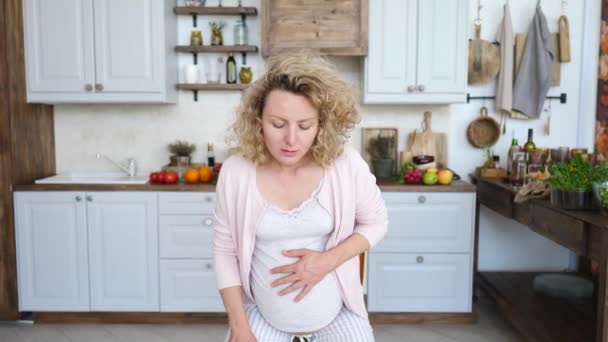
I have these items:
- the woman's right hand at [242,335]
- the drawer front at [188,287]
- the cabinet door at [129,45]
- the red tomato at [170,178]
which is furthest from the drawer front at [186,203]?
the woman's right hand at [242,335]

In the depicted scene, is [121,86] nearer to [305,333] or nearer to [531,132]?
[305,333]

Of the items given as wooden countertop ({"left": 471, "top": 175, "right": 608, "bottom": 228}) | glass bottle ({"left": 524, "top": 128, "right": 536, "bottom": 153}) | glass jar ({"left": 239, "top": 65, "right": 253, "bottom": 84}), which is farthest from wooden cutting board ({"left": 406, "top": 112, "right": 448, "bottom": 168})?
glass jar ({"left": 239, "top": 65, "right": 253, "bottom": 84})

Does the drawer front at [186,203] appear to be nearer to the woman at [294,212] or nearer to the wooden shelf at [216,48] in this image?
Answer: the wooden shelf at [216,48]

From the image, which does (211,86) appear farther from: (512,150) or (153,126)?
(512,150)

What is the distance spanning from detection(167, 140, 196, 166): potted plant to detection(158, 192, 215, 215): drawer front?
0.47 m

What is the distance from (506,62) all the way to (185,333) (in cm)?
272

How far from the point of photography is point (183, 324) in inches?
121

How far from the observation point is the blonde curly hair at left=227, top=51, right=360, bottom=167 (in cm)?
126

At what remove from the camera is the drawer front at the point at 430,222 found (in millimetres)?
2965

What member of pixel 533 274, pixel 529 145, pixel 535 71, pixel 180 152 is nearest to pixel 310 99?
pixel 180 152

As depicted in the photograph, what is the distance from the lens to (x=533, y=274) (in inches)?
135

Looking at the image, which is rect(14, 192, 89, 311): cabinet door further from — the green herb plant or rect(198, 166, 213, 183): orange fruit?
the green herb plant

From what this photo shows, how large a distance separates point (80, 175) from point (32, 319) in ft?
3.26

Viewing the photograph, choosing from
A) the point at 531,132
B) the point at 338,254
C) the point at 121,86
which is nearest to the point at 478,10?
the point at 531,132
